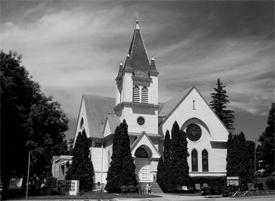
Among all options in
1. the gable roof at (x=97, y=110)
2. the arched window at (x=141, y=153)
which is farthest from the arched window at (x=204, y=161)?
the gable roof at (x=97, y=110)

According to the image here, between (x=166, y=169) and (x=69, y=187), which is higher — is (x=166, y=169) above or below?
above

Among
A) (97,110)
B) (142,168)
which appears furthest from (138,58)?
(142,168)

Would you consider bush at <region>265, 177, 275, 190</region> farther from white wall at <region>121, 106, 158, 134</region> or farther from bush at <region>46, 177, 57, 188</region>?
bush at <region>46, 177, 57, 188</region>

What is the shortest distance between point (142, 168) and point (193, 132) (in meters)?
9.01

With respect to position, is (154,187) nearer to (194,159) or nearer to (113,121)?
(194,159)

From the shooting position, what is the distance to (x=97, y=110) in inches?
1829

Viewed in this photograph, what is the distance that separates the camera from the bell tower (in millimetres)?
41281

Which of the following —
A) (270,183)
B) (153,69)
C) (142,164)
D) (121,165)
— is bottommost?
(270,183)

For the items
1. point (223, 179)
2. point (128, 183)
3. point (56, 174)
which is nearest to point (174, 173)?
point (128, 183)

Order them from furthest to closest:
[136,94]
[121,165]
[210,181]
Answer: [136,94], [210,181], [121,165]

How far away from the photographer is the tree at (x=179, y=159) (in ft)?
119

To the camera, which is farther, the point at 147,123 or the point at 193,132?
the point at 193,132

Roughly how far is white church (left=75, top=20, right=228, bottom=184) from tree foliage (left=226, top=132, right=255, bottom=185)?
68.3 inches

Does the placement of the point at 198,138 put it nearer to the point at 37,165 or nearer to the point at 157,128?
the point at 157,128
